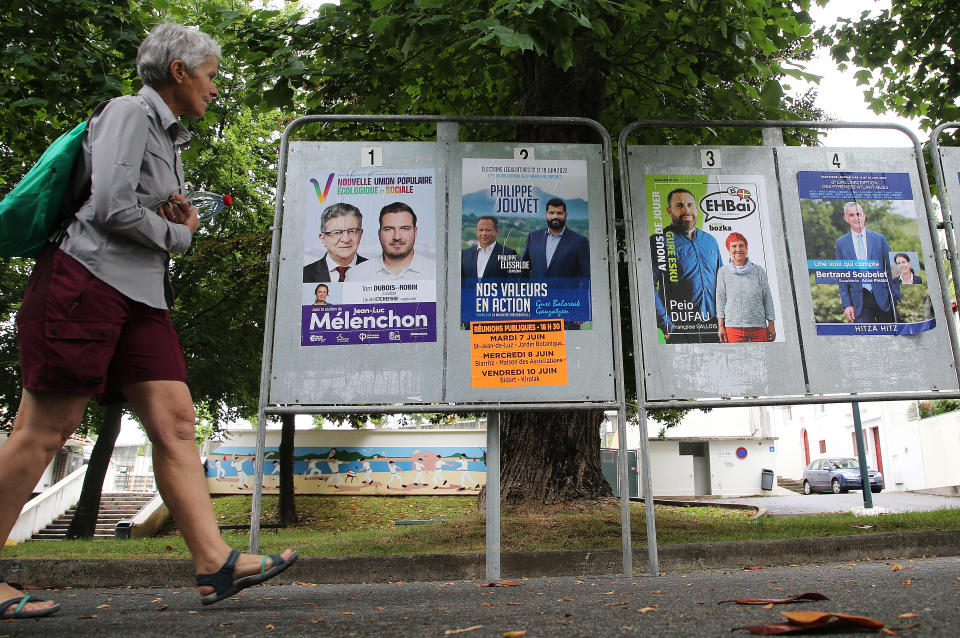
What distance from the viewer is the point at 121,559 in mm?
5000

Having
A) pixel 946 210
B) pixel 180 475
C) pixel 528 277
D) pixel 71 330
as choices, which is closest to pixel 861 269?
pixel 946 210

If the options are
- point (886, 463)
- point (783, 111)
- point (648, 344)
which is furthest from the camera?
point (886, 463)

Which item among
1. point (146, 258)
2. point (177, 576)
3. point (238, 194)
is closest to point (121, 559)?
point (177, 576)

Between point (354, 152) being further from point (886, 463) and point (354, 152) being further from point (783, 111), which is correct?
point (886, 463)

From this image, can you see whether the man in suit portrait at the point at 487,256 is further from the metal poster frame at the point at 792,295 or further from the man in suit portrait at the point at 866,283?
the man in suit portrait at the point at 866,283

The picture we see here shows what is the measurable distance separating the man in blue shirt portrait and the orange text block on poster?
71cm

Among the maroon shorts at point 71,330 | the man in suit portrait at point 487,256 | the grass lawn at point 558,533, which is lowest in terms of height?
the grass lawn at point 558,533

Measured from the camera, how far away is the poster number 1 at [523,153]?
4.87m

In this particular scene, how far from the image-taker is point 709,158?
5020mm

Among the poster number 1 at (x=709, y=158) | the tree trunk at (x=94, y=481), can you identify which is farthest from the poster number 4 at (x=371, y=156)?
the tree trunk at (x=94, y=481)

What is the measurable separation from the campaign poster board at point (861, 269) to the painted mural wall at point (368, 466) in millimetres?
22630

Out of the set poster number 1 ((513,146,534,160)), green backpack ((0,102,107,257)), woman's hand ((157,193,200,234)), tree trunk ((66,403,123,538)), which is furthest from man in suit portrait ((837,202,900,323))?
tree trunk ((66,403,123,538))

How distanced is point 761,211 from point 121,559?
4897 millimetres

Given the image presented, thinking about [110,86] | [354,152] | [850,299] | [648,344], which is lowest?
[648,344]
